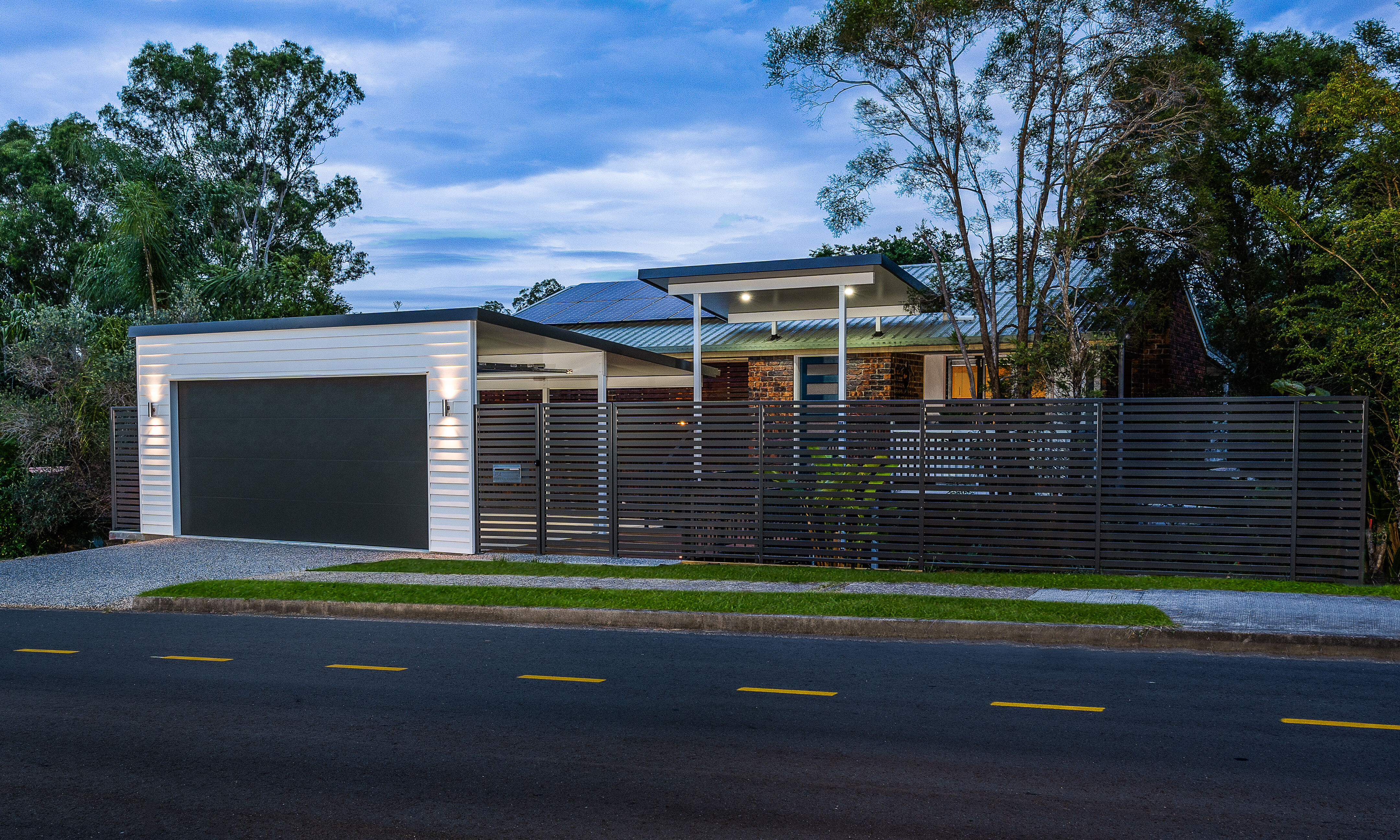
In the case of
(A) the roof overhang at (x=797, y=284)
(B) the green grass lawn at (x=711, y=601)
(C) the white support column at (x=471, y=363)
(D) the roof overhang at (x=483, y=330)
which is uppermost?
(A) the roof overhang at (x=797, y=284)

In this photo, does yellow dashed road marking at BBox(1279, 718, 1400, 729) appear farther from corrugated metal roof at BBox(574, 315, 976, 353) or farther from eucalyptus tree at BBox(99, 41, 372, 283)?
eucalyptus tree at BBox(99, 41, 372, 283)

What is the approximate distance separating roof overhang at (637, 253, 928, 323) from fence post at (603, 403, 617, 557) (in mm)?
4613

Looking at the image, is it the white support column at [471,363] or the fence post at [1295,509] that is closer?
the fence post at [1295,509]

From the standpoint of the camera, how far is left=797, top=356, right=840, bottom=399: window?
2352 centimetres

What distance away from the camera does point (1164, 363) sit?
75.9 feet

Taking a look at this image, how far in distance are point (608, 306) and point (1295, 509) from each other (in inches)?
854

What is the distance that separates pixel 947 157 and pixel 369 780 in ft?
49.6

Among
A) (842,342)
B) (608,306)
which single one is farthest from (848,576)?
(608,306)

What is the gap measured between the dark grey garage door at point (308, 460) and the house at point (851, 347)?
545 cm

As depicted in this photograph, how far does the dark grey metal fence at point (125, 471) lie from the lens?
17.1 m

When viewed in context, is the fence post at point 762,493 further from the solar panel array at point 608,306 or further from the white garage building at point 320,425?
the solar panel array at point 608,306

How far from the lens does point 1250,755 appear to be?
18.4ft

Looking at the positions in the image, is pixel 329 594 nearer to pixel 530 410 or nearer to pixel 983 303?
pixel 530 410

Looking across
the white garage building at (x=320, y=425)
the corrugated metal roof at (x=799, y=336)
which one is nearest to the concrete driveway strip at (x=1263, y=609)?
the white garage building at (x=320, y=425)
